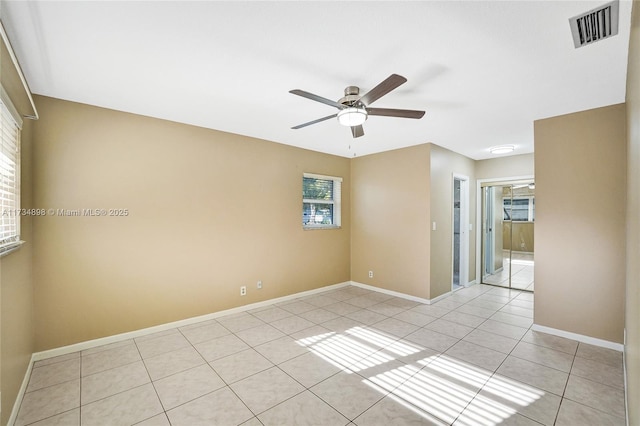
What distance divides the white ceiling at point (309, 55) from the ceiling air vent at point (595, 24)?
0.04 m

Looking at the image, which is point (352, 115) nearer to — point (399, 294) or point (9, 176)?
point (9, 176)

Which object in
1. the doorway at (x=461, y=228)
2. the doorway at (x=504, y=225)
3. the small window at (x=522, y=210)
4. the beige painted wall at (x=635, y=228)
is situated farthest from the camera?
the small window at (x=522, y=210)

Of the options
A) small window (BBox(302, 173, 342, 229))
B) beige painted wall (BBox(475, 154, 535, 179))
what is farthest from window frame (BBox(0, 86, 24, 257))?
beige painted wall (BBox(475, 154, 535, 179))

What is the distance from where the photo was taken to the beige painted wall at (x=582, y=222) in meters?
2.87

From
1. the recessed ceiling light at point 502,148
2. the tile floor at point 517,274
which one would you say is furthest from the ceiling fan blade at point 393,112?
the tile floor at point 517,274

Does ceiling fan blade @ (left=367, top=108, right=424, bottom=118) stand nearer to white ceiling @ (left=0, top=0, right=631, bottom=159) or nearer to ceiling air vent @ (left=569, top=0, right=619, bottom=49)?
white ceiling @ (left=0, top=0, right=631, bottom=159)

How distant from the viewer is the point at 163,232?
3.36m

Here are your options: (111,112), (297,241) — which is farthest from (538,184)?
(111,112)

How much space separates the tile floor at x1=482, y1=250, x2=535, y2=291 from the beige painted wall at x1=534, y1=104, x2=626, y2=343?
210 centimetres

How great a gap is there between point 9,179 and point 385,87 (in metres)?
2.91

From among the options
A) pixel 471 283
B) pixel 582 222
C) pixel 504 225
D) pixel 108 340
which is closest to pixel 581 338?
pixel 582 222

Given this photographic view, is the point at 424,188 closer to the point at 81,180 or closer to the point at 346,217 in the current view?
the point at 346,217

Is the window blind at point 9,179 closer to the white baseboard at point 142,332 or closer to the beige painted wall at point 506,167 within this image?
the white baseboard at point 142,332

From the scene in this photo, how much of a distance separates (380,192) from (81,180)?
4.22 m
